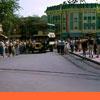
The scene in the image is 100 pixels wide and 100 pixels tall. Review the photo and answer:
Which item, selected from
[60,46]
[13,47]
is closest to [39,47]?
[60,46]

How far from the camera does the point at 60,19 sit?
84.8 m

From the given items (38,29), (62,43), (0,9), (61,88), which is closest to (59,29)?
(0,9)

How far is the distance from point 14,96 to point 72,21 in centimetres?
7808

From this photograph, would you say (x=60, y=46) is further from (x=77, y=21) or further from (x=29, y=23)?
(x=77, y=21)

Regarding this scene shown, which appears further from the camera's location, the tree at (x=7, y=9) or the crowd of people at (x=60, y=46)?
the tree at (x=7, y=9)

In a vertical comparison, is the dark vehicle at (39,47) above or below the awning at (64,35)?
below

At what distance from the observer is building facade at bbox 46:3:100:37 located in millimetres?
82375

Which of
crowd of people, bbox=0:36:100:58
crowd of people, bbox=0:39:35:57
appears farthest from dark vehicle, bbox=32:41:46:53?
crowd of people, bbox=0:39:35:57

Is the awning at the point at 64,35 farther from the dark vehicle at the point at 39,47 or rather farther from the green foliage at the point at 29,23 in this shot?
the dark vehicle at the point at 39,47

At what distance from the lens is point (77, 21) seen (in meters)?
84.0

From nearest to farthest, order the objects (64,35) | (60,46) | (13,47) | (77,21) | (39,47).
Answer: (13,47)
(60,46)
(39,47)
(64,35)
(77,21)

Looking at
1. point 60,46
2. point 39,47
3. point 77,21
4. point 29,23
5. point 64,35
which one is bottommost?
point 39,47

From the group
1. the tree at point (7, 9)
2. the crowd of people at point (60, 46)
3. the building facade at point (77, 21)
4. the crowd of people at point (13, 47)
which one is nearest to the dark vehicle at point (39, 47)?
the crowd of people at point (60, 46)

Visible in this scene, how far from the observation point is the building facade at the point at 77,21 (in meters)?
82.4
